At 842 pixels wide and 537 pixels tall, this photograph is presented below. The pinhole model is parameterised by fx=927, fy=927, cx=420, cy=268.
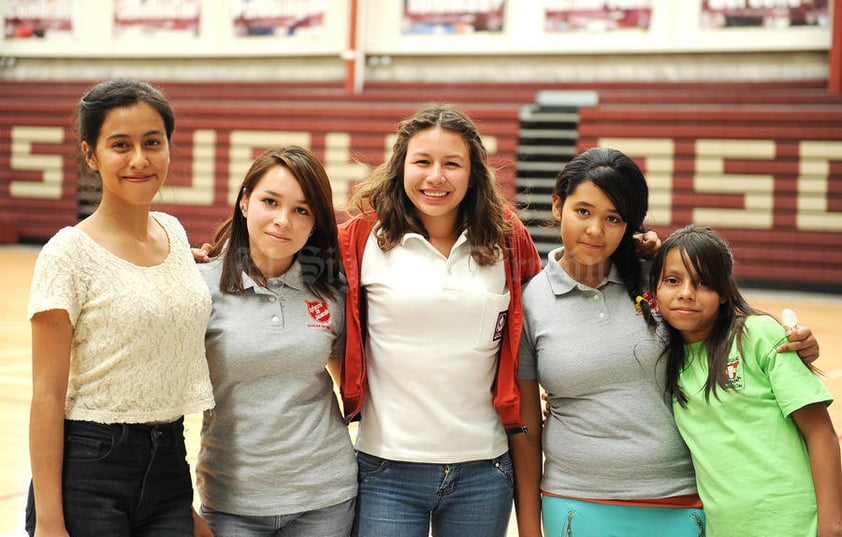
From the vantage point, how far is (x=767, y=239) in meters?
10.8

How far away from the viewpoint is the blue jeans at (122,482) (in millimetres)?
1666

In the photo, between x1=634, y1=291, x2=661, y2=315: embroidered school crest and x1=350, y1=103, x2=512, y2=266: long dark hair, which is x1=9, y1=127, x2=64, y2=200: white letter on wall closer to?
x1=350, y1=103, x2=512, y2=266: long dark hair

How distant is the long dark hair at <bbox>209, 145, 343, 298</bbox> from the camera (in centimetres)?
201

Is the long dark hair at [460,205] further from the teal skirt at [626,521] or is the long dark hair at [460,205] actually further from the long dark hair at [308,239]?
the teal skirt at [626,521]

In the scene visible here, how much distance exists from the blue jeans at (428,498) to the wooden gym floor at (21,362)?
1.25 m

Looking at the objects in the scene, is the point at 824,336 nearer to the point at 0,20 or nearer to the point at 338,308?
the point at 338,308

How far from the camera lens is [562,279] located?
211 centimetres

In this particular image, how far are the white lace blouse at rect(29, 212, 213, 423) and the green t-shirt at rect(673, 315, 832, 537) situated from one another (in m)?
1.06

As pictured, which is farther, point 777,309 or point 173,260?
point 777,309

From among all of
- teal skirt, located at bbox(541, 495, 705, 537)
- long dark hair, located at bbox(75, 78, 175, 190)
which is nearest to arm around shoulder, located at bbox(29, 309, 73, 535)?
long dark hair, located at bbox(75, 78, 175, 190)

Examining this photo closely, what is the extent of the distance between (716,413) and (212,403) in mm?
1039

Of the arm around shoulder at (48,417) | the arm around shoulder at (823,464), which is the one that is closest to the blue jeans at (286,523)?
the arm around shoulder at (48,417)

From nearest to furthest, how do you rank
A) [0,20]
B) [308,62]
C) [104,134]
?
[104,134] < [308,62] < [0,20]

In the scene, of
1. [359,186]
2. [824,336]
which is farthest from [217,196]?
[359,186]
